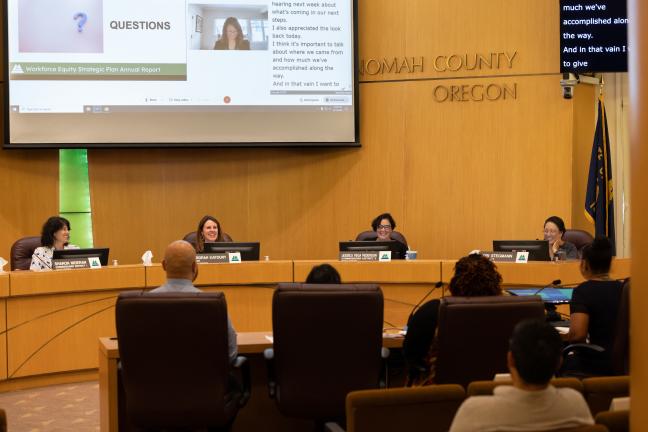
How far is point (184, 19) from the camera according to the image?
929 cm

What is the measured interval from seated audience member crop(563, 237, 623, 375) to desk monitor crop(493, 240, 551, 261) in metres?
2.52

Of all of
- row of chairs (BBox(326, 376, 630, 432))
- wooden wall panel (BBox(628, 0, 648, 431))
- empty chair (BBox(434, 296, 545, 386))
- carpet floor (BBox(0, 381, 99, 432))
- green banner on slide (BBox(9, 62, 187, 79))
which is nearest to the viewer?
wooden wall panel (BBox(628, 0, 648, 431))

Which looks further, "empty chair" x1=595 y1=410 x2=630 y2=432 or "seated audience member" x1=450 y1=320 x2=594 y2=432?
"empty chair" x1=595 y1=410 x2=630 y2=432

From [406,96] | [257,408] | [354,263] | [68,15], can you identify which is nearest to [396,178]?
[406,96]

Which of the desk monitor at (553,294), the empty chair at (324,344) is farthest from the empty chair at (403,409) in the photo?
the desk monitor at (553,294)

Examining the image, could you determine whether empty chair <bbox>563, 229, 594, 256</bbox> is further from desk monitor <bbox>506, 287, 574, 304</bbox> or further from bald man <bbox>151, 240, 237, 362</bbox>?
bald man <bbox>151, 240, 237, 362</bbox>

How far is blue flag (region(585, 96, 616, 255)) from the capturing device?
30.9ft

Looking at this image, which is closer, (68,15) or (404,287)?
(404,287)

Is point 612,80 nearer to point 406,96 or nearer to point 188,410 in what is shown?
point 406,96

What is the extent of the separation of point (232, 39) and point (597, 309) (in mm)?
5659

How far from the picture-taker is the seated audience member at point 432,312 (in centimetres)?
437

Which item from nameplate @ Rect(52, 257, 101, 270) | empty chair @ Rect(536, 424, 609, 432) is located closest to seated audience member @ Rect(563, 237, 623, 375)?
empty chair @ Rect(536, 424, 609, 432)

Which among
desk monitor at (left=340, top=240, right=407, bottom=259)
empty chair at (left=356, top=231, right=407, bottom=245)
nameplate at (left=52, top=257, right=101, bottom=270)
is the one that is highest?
empty chair at (left=356, top=231, right=407, bottom=245)

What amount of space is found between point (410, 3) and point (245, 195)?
269 cm
